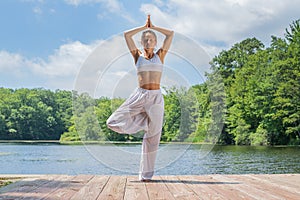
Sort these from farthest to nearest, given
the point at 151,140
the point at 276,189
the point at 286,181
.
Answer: the point at 151,140 < the point at 286,181 < the point at 276,189

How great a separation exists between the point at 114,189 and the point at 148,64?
4.93ft

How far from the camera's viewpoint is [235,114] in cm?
3450

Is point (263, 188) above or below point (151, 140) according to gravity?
below

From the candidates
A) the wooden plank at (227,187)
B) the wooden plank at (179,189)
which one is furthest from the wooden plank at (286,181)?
the wooden plank at (179,189)

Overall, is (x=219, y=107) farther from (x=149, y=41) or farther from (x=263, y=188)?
(x=263, y=188)

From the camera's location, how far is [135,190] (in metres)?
3.86

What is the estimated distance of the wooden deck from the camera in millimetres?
3525

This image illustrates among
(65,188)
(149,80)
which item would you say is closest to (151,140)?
(149,80)

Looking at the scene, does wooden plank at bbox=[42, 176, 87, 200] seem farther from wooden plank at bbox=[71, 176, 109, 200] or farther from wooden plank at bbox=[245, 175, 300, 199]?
wooden plank at bbox=[245, 175, 300, 199]

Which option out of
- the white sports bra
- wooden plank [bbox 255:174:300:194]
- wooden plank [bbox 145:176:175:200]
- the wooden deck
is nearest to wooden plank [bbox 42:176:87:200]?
the wooden deck

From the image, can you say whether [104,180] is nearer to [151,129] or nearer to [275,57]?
[151,129]

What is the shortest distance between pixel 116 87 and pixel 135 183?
1399 mm

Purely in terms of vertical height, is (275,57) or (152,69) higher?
(275,57)

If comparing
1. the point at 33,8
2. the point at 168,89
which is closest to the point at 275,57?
the point at 168,89
